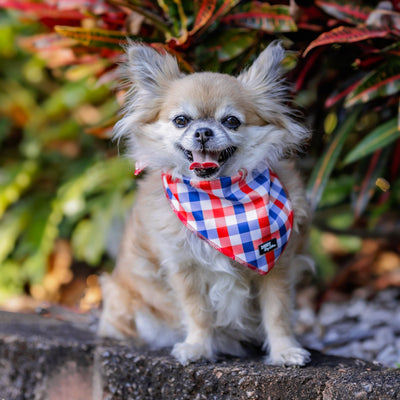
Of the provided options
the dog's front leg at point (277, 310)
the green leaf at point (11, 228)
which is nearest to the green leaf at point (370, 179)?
the dog's front leg at point (277, 310)

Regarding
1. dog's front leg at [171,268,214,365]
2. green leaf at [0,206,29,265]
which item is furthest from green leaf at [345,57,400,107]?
green leaf at [0,206,29,265]

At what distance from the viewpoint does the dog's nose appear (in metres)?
1.87

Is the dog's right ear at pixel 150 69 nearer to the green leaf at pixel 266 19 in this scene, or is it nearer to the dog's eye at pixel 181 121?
the dog's eye at pixel 181 121

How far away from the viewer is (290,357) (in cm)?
202

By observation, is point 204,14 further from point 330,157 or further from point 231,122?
point 330,157

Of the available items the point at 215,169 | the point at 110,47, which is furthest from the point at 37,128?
the point at 215,169

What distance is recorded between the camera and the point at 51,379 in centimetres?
245

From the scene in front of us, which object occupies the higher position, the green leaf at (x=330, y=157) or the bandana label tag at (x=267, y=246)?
the green leaf at (x=330, y=157)

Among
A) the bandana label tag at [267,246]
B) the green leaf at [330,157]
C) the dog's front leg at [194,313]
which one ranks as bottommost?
the dog's front leg at [194,313]

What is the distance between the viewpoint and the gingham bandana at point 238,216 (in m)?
2.01

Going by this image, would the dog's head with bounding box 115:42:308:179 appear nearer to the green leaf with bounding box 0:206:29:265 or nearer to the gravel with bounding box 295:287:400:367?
the gravel with bounding box 295:287:400:367

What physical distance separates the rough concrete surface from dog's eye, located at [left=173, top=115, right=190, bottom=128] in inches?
39.0

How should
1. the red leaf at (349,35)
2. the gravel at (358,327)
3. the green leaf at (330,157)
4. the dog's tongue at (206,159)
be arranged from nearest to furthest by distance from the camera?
the dog's tongue at (206,159)
the red leaf at (349,35)
the green leaf at (330,157)
the gravel at (358,327)

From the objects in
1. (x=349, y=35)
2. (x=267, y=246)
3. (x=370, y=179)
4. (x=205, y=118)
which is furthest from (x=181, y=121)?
(x=370, y=179)
